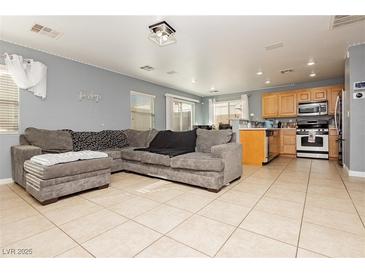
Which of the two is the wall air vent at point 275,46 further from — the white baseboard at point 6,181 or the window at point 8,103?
the white baseboard at point 6,181

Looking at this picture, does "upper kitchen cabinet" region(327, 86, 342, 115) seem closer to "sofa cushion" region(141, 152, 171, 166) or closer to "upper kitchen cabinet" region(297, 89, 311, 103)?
"upper kitchen cabinet" region(297, 89, 311, 103)

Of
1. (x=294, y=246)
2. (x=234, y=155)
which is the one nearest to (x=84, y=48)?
(x=234, y=155)

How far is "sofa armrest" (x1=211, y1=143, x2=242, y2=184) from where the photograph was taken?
265 centimetres

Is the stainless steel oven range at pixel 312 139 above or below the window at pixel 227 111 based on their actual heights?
below

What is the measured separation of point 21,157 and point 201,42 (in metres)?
3.35

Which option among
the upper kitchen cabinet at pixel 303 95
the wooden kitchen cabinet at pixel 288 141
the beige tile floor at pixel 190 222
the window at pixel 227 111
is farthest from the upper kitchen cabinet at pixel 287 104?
the beige tile floor at pixel 190 222

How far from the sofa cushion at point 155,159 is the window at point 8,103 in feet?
7.58

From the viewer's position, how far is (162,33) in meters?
2.68

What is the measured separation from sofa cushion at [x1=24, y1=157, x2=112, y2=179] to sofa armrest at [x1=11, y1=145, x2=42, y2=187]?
0.21 metres

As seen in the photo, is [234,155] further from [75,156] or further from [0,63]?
[0,63]

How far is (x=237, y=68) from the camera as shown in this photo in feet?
15.4

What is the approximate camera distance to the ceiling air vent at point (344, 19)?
99.7 inches

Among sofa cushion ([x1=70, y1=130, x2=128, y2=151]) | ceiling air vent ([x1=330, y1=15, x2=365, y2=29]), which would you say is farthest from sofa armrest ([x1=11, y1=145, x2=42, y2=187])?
ceiling air vent ([x1=330, y1=15, x2=365, y2=29])

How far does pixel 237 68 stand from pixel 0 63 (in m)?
4.73
